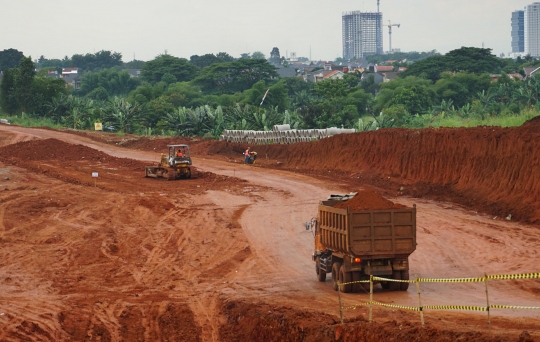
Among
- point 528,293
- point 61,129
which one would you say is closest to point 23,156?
point 61,129

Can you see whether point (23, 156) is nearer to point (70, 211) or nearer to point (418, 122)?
point (70, 211)

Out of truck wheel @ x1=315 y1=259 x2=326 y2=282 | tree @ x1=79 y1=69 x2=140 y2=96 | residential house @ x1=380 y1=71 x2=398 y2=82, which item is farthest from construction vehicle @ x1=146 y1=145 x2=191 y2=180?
residential house @ x1=380 y1=71 x2=398 y2=82

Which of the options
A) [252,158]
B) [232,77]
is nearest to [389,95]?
[232,77]

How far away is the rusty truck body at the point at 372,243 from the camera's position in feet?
59.7

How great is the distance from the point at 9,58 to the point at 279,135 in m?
146

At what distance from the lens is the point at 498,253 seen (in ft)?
82.2

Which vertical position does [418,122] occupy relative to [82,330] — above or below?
above

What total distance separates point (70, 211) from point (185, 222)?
5.34 m

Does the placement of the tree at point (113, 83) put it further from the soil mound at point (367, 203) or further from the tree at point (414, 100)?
the soil mound at point (367, 203)

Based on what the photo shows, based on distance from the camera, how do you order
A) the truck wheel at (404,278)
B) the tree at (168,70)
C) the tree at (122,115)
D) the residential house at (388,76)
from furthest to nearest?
the residential house at (388,76) < the tree at (168,70) < the tree at (122,115) < the truck wheel at (404,278)

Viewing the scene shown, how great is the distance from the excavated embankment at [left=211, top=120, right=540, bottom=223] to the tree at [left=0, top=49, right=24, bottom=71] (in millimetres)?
148381

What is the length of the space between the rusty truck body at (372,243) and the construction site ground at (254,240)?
0.52 m

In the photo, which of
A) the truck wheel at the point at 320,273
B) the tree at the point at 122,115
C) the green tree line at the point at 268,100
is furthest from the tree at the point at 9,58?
the truck wheel at the point at 320,273

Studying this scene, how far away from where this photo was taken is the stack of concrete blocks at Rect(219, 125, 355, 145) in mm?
52250
